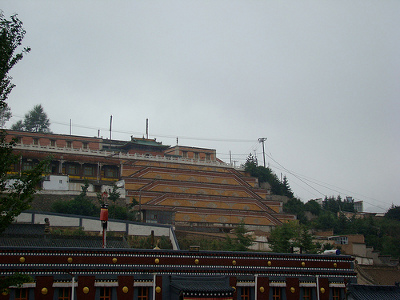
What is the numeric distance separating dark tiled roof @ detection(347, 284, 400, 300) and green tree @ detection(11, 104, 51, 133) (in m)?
87.6

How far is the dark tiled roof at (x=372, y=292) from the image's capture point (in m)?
23.5

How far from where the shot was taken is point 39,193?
187 feet

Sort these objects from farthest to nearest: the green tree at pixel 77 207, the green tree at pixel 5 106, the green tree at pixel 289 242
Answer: the green tree at pixel 77 207
the green tree at pixel 289 242
the green tree at pixel 5 106

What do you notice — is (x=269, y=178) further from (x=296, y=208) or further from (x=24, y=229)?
(x=24, y=229)

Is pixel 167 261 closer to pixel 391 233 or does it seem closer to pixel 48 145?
pixel 48 145

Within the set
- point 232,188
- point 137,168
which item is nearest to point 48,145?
point 137,168

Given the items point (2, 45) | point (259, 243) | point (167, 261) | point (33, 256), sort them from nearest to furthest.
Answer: point (2, 45), point (33, 256), point (167, 261), point (259, 243)

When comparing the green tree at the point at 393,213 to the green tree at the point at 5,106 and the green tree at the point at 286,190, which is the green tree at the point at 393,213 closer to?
the green tree at the point at 286,190

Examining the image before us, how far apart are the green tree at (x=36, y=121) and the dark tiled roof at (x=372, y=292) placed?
3448 inches

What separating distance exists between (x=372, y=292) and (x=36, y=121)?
9048 cm

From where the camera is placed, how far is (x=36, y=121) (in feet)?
334

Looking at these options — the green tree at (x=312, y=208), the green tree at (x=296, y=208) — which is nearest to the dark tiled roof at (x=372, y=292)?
the green tree at (x=296, y=208)

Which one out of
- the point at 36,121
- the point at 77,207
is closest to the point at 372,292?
the point at 77,207

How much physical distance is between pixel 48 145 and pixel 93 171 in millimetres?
7730
